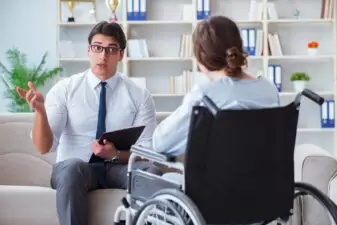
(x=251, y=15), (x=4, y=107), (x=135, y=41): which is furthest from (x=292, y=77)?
(x=4, y=107)

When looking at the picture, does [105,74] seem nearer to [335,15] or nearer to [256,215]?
[256,215]

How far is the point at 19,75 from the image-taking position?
226 inches

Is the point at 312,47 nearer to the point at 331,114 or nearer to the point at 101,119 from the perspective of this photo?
the point at 331,114

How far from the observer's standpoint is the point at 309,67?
19.8 ft

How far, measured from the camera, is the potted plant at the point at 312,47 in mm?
5797

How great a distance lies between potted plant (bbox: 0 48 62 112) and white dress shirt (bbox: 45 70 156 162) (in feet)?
9.64

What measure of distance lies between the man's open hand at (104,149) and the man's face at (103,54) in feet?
1.60

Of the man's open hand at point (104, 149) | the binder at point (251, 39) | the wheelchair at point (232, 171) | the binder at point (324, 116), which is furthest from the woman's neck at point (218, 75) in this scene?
the binder at point (324, 116)

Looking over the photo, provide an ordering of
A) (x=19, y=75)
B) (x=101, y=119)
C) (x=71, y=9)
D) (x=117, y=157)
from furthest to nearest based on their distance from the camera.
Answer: (x=71, y=9) < (x=19, y=75) < (x=101, y=119) < (x=117, y=157)

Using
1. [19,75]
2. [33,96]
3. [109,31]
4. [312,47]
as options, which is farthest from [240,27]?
[33,96]

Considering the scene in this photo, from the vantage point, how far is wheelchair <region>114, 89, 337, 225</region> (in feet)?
5.74

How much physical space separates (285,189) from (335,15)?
426 centimetres

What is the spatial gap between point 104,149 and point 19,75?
137 inches

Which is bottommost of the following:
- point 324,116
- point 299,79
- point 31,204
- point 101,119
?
point 324,116
